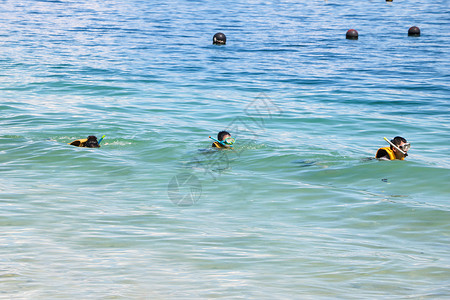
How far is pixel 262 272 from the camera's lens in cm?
608

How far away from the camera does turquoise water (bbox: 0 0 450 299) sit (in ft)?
19.7

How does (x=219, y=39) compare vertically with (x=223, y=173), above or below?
above

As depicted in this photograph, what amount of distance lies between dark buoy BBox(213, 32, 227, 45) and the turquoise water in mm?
909

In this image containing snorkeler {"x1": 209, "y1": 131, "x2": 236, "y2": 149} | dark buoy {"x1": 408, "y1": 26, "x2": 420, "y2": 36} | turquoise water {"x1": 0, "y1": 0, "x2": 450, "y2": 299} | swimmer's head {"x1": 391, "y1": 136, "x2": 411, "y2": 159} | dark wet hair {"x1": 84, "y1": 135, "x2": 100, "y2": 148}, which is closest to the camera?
turquoise water {"x1": 0, "y1": 0, "x2": 450, "y2": 299}

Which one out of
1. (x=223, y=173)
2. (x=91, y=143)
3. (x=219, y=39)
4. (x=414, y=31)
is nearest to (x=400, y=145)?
(x=223, y=173)

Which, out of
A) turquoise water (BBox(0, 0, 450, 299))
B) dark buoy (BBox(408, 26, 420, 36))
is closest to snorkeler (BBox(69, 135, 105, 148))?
turquoise water (BBox(0, 0, 450, 299))

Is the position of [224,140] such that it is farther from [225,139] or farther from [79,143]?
[79,143]

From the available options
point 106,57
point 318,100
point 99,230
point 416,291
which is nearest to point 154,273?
point 99,230

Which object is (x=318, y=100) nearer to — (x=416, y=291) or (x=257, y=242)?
(x=257, y=242)

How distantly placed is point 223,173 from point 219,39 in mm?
18428

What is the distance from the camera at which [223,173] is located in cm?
1045

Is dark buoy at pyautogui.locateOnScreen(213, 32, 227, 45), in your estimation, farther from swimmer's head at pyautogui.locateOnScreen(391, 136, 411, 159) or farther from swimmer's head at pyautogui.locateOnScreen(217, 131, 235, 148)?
swimmer's head at pyautogui.locateOnScreen(391, 136, 411, 159)

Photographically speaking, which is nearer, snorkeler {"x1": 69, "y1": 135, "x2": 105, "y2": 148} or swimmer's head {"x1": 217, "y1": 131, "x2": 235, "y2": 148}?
swimmer's head {"x1": 217, "y1": 131, "x2": 235, "y2": 148}

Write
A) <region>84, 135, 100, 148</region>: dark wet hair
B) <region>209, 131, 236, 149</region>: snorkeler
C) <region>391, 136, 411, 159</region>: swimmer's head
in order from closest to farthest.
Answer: <region>391, 136, 411, 159</region>: swimmer's head
<region>209, 131, 236, 149</region>: snorkeler
<region>84, 135, 100, 148</region>: dark wet hair
